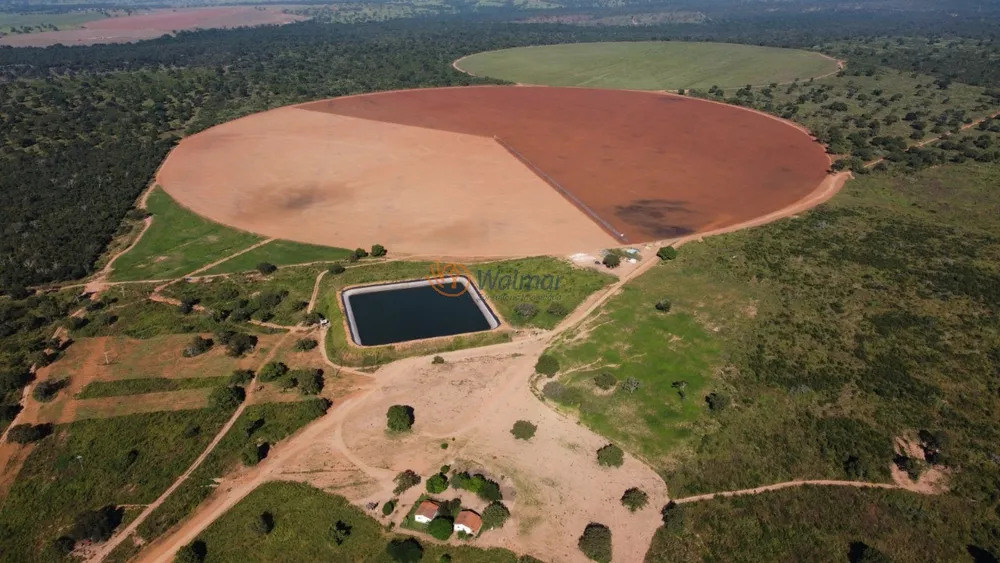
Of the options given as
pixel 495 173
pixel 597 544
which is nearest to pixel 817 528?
pixel 597 544

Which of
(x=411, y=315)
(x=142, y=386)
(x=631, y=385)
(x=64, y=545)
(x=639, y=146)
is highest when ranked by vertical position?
(x=631, y=385)

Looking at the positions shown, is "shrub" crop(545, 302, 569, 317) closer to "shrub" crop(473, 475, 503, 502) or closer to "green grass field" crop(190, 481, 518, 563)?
"shrub" crop(473, 475, 503, 502)

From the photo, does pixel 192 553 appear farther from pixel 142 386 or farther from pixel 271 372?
pixel 142 386

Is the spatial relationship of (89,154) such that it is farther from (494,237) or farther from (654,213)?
(654,213)

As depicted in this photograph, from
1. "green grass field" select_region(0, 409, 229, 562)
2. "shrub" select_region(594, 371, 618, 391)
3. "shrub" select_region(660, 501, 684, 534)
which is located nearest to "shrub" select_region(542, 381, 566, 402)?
"shrub" select_region(594, 371, 618, 391)

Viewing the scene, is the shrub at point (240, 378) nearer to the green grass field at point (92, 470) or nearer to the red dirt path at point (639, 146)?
the green grass field at point (92, 470)

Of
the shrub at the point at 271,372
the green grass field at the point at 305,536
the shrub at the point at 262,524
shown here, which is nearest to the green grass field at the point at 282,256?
the shrub at the point at 271,372
